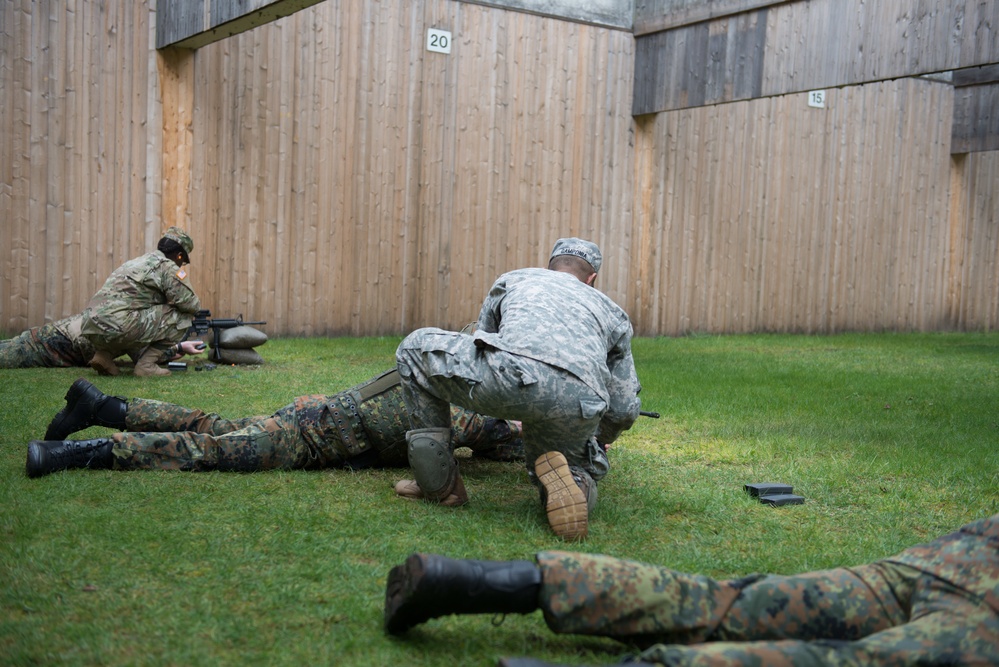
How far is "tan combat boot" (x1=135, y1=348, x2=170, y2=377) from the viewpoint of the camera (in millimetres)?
7258

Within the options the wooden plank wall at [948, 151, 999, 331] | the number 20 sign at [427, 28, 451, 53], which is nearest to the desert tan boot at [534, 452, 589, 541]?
the number 20 sign at [427, 28, 451, 53]

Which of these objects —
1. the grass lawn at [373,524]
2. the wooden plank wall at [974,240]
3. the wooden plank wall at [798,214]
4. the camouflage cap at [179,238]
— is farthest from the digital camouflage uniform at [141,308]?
the wooden plank wall at [974,240]

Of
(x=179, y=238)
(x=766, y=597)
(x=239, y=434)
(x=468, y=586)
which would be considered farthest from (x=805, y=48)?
(x=468, y=586)

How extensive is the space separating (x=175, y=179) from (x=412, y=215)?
2.55 m

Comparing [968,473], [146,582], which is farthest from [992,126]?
[146,582]

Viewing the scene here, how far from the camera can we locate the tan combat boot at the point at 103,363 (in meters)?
7.23

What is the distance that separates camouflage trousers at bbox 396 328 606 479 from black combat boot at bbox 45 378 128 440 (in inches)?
56.5

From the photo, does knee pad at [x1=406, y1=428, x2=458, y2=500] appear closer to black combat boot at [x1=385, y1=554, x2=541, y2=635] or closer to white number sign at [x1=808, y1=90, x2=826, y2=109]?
black combat boot at [x1=385, y1=554, x2=541, y2=635]

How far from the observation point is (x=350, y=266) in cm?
1025

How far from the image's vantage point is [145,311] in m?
7.29

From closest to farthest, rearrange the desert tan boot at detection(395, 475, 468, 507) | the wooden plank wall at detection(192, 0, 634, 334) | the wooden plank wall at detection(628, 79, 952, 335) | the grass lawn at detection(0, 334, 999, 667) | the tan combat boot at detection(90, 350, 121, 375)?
the grass lawn at detection(0, 334, 999, 667), the desert tan boot at detection(395, 475, 468, 507), the tan combat boot at detection(90, 350, 121, 375), the wooden plank wall at detection(192, 0, 634, 334), the wooden plank wall at detection(628, 79, 952, 335)

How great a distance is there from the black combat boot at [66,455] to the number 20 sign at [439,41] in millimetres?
7420

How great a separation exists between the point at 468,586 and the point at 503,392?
127 centimetres

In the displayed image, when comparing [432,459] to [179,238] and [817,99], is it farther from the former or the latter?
[817,99]
